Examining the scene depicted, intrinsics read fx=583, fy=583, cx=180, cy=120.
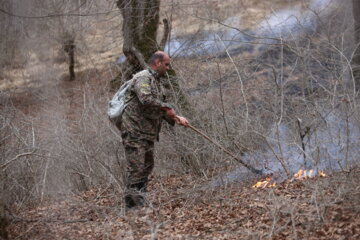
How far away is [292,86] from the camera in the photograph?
13.2 m

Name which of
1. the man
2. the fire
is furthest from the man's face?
the fire

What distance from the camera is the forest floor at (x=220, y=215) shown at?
5.64 m

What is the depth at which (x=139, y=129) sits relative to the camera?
7094 mm

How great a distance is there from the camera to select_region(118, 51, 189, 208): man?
704 cm

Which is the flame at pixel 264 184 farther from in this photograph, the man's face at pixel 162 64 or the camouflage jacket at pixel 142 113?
the man's face at pixel 162 64

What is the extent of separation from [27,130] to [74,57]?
12806 mm

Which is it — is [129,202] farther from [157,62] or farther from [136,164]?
[157,62]

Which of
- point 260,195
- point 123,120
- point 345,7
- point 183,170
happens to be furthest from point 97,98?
point 345,7

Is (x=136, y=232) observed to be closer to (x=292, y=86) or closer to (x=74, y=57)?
(x=292, y=86)

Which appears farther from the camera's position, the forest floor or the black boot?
the black boot

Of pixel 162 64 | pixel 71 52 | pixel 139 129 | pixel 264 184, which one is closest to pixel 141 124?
pixel 139 129

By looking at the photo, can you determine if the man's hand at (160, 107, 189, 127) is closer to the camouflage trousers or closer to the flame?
the camouflage trousers

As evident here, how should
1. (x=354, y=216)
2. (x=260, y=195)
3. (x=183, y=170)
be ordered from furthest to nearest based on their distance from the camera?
(x=183, y=170), (x=260, y=195), (x=354, y=216)

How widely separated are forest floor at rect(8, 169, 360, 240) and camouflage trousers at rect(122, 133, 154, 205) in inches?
9.0
